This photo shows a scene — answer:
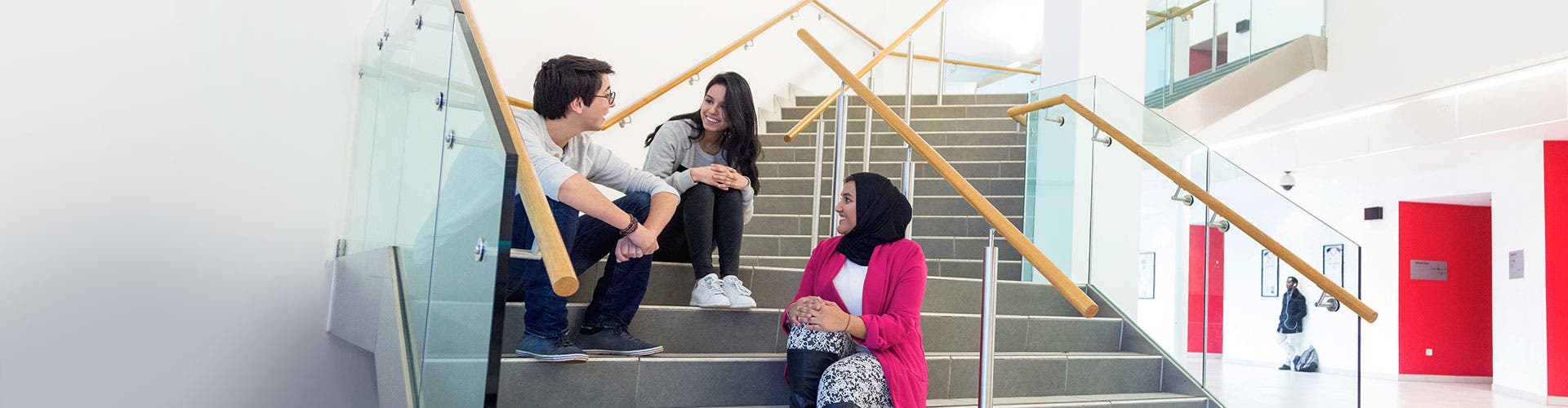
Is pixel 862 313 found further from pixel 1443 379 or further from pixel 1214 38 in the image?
pixel 1443 379

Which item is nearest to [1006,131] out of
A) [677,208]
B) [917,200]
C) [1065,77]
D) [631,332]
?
[1065,77]

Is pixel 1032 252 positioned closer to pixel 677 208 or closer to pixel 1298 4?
pixel 677 208

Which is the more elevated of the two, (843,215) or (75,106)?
(75,106)

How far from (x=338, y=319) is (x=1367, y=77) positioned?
7295 mm

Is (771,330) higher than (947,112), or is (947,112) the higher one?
(947,112)

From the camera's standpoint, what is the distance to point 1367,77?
296 inches

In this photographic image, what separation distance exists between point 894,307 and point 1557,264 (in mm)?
8761

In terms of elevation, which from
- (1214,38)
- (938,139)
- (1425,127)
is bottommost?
(938,139)

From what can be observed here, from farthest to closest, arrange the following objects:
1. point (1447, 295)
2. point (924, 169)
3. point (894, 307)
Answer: point (1447, 295)
point (924, 169)
point (894, 307)

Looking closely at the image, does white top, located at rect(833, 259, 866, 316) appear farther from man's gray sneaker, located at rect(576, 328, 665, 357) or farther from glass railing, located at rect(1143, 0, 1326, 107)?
glass railing, located at rect(1143, 0, 1326, 107)

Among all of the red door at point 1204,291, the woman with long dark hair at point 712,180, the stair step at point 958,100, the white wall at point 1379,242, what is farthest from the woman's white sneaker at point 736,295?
the stair step at point 958,100

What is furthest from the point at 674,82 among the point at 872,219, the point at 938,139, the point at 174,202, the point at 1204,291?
the point at 1204,291

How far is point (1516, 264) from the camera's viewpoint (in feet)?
30.0

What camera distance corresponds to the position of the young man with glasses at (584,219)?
8.39 ft
